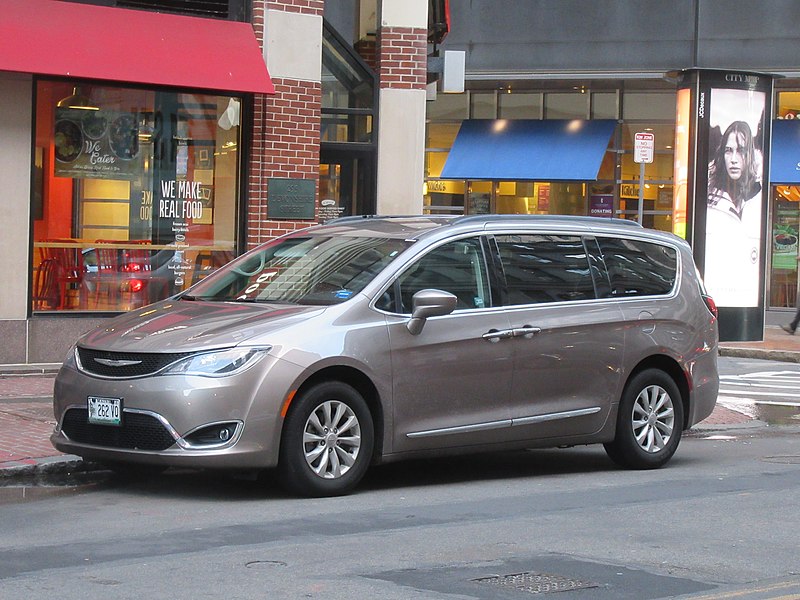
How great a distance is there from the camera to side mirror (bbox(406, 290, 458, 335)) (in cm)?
896

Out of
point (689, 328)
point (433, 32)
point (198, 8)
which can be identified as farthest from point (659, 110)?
point (689, 328)

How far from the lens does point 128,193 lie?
16344 mm

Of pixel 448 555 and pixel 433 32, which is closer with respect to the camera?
pixel 448 555

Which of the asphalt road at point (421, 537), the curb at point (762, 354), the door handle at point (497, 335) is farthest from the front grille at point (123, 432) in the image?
the curb at point (762, 354)

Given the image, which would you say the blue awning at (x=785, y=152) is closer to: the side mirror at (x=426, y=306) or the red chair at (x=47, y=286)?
the red chair at (x=47, y=286)

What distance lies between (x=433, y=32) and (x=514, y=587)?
1514 centimetres

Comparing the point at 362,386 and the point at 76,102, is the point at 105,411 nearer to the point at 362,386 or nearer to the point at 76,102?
the point at 362,386

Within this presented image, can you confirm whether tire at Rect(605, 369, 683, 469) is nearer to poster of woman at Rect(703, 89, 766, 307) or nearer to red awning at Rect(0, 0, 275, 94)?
red awning at Rect(0, 0, 275, 94)

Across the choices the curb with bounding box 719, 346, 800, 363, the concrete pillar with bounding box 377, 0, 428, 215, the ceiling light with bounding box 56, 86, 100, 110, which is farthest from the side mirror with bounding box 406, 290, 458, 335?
the curb with bounding box 719, 346, 800, 363

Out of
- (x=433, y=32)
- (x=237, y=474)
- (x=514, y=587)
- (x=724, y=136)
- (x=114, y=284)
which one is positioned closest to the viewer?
(x=514, y=587)

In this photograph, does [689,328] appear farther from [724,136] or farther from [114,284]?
[724,136]

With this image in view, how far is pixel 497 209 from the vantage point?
2931 centimetres

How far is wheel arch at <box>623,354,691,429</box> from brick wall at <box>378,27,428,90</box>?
28.2ft

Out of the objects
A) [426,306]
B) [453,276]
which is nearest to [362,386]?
[426,306]
